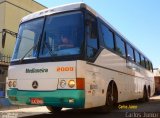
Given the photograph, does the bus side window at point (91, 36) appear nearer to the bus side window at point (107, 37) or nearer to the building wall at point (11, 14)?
the bus side window at point (107, 37)

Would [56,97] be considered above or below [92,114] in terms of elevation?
Answer: above

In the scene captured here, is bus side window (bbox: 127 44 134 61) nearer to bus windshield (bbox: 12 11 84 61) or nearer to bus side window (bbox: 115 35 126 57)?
bus side window (bbox: 115 35 126 57)

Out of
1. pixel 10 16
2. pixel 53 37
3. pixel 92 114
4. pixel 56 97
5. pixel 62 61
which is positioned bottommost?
pixel 92 114

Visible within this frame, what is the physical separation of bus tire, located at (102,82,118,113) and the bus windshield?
99.1 inches

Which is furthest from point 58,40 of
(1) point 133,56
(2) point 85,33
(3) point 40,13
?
(1) point 133,56

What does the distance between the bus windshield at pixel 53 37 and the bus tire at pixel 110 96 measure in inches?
99.1

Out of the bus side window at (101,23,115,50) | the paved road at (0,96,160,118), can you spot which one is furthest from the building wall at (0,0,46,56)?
the bus side window at (101,23,115,50)

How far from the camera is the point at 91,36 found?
814cm

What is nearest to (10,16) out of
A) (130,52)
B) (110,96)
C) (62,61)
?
(130,52)

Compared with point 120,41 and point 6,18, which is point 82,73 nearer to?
point 120,41

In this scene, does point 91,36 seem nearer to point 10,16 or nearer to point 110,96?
point 110,96

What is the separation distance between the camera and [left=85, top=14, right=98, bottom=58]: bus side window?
7935mm

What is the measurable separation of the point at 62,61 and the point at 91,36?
3.92 ft

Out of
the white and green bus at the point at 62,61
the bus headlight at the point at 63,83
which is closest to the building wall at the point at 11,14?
the white and green bus at the point at 62,61
